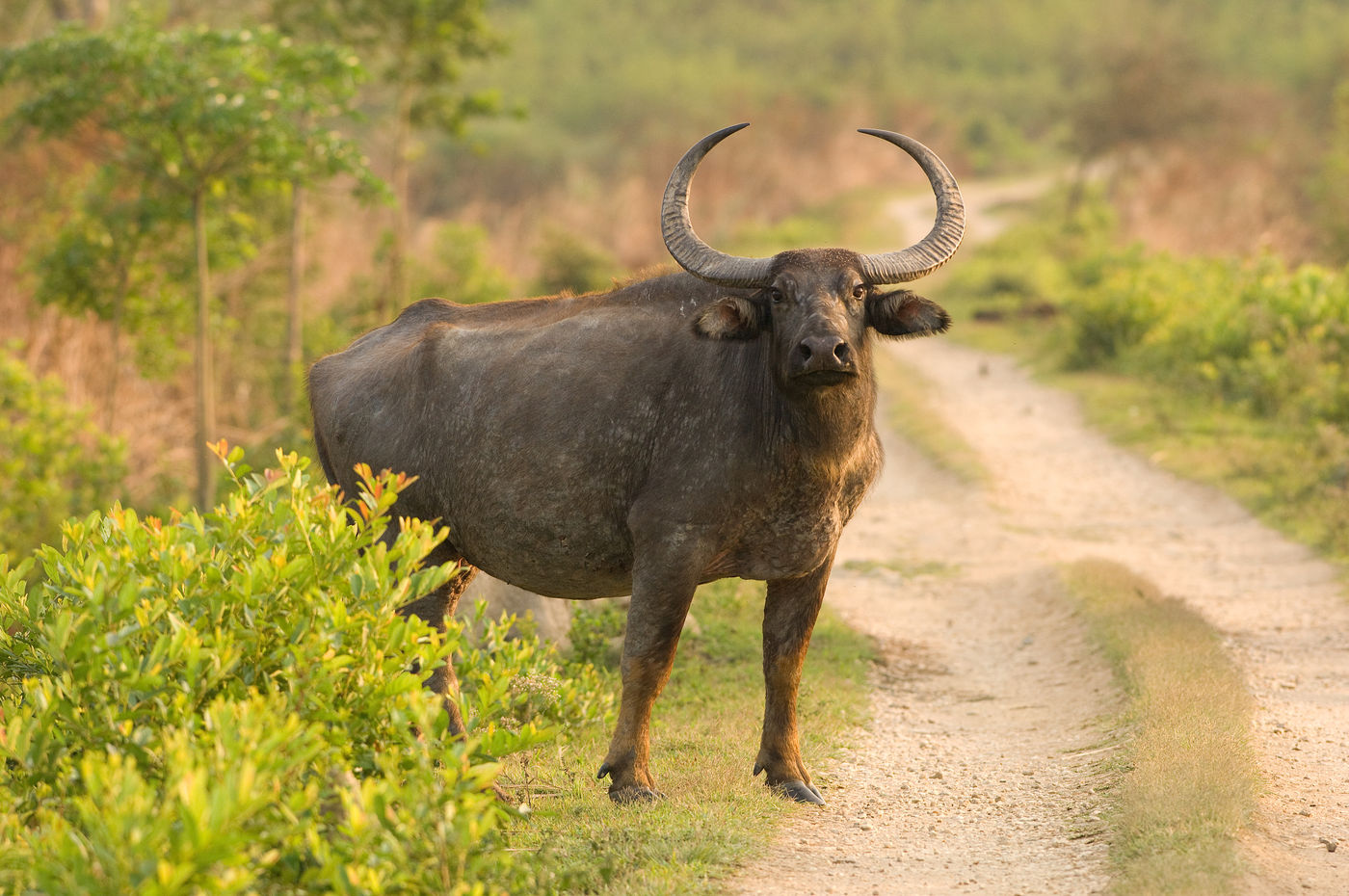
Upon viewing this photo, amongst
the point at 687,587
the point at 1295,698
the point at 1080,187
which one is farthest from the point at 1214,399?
the point at 1080,187

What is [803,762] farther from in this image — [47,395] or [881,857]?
[47,395]

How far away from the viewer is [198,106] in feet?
33.6

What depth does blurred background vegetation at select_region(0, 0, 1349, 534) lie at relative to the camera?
36.8 ft

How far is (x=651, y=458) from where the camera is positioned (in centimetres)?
545

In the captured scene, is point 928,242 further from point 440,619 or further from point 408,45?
point 408,45

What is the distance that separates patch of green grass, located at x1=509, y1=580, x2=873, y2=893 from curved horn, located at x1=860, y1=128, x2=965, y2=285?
2.30 m

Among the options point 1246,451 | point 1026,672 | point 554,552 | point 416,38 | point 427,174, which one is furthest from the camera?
point 427,174

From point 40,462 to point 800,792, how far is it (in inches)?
324

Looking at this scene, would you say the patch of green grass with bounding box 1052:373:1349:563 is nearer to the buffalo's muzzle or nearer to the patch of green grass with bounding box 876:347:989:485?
the patch of green grass with bounding box 876:347:989:485

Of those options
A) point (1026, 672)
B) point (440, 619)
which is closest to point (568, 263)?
point (1026, 672)

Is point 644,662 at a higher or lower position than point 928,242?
lower

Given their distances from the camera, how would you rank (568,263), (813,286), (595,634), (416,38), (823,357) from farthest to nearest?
(568,263)
(416,38)
(595,634)
(813,286)
(823,357)

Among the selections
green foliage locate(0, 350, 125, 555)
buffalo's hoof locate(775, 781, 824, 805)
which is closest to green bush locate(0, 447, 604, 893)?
buffalo's hoof locate(775, 781, 824, 805)

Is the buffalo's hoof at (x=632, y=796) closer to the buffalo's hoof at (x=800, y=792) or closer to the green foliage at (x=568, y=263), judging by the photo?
the buffalo's hoof at (x=800, y=792)
